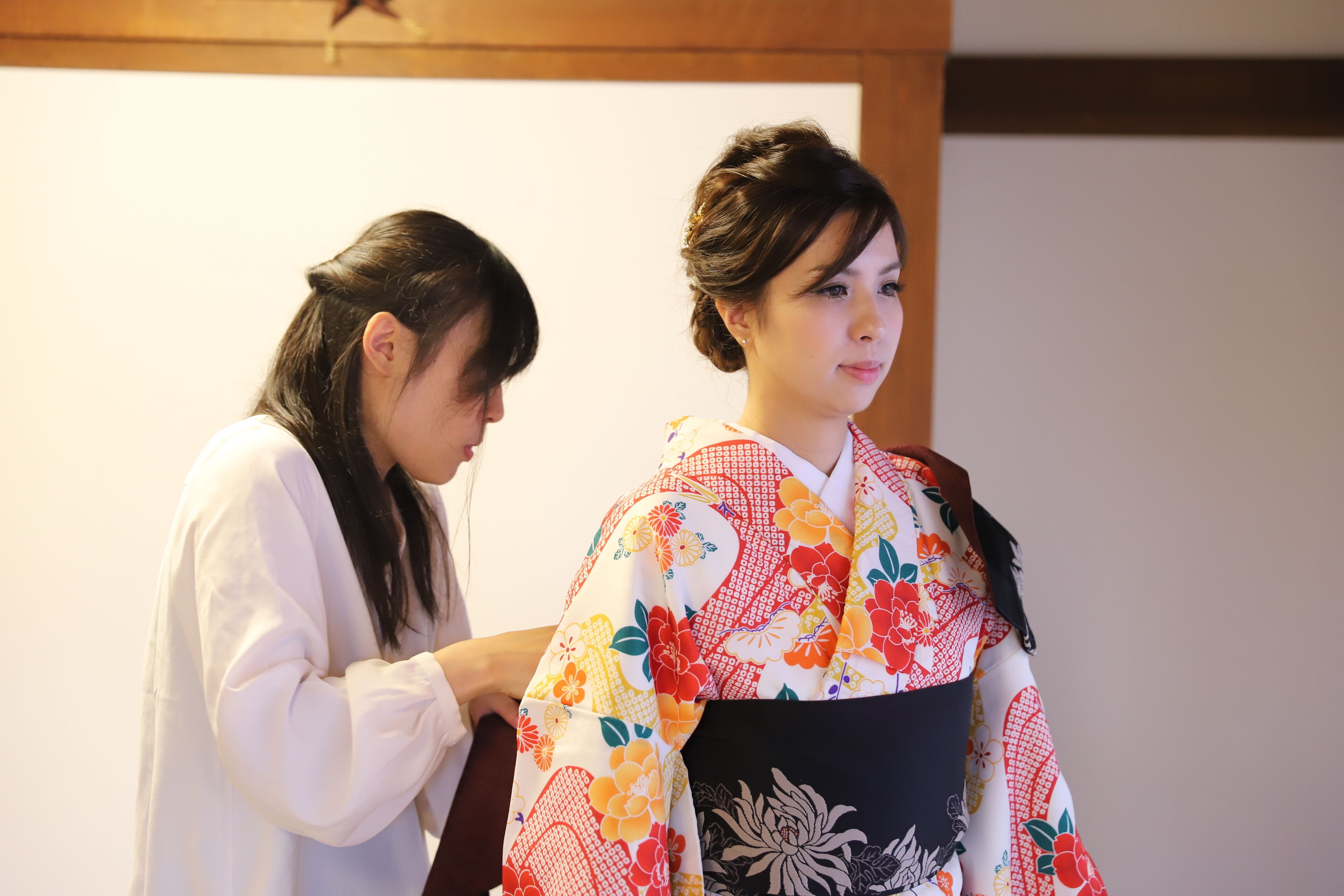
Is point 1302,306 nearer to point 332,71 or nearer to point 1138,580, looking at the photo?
point 1138,580

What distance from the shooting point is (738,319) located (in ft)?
4.07

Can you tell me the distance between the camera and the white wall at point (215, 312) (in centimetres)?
200

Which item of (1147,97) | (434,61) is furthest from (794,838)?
(1147,97)

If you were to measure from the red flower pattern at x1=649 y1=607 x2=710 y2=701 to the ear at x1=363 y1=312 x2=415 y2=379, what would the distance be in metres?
0.54

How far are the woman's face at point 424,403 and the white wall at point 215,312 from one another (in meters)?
0.61

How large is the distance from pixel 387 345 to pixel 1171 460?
6.94 feet

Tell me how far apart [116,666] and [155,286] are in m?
0.85

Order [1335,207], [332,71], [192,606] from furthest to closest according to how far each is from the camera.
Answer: [1335,207], [332,71], [192,606]

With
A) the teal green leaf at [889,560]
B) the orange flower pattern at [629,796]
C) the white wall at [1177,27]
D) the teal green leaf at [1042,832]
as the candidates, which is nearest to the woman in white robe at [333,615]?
the orange flower pattern at [629,796]

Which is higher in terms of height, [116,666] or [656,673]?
[656,673]

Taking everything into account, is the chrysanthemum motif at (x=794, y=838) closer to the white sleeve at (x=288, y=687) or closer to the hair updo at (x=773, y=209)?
the white sleeve at (x=288, y=687)

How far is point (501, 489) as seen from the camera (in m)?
2.04

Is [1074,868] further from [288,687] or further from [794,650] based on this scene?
[288,687]

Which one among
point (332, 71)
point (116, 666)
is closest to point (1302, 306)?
point (332, 71)
